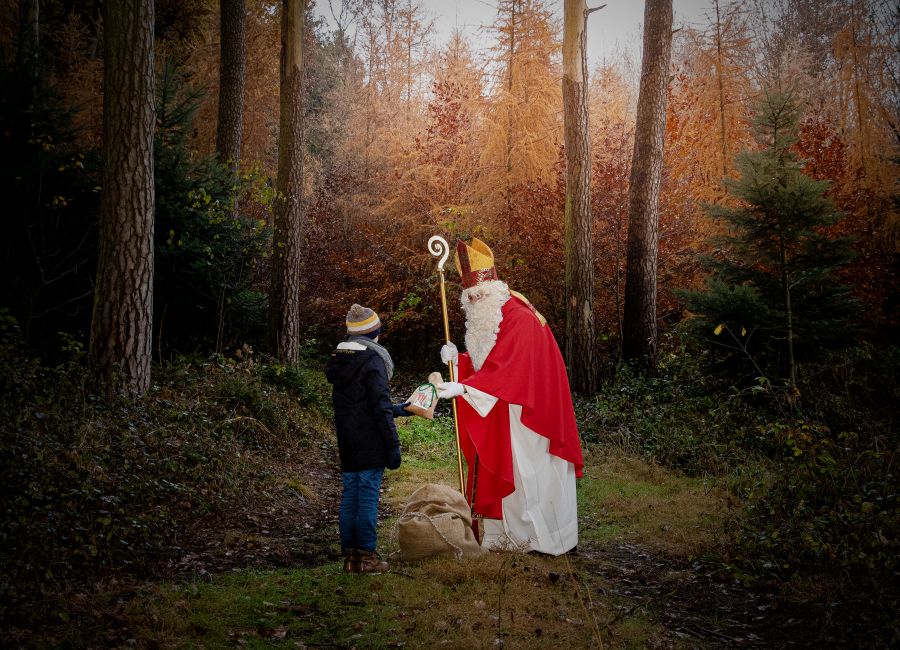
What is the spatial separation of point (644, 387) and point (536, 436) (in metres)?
6.43

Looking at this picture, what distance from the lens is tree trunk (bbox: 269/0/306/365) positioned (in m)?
12.0

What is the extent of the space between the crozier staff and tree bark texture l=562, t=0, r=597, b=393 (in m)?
6.61

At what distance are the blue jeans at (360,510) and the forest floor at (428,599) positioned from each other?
0.92 feet

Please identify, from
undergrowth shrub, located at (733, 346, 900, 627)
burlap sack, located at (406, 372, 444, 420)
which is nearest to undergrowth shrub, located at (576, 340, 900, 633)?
undergrowth shrub, located at (733, 346, 900, 627)

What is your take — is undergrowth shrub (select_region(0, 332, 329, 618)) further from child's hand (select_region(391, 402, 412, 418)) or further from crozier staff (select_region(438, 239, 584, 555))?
crozier staff (select_region(438, 239, 584, 555))

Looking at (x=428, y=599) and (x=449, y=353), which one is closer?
(x=428, y=599)

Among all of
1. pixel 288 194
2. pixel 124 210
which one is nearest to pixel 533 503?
pixel 124 210

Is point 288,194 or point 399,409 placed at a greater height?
point 288,194

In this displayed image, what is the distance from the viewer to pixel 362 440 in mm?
5234

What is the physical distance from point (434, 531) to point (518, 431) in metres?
1.12

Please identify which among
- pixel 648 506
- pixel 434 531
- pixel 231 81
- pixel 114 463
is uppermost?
pixel 231 81

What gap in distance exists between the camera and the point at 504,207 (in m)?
17.2

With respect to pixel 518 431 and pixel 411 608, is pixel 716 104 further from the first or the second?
pixel 411 608

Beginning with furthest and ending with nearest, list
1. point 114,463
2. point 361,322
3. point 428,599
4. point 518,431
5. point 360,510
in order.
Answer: point 114,463, point 518,431, point 361,322, point 360,510, point 428,599
